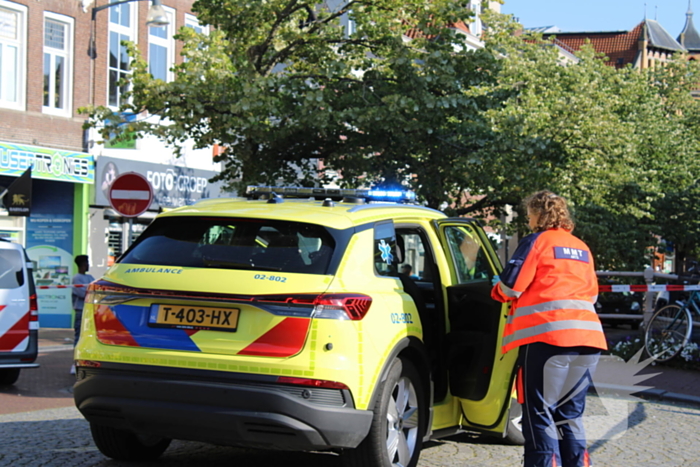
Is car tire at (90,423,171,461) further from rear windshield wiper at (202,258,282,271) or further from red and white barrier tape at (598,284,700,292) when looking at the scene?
red and white barrier tape at (598,284,700,292)

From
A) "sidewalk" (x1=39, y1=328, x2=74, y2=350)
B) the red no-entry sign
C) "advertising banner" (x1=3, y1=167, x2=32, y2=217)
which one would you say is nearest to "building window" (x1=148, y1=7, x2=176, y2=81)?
"advertising banner" (x1=3, y1=167, x2=32, y2=217)

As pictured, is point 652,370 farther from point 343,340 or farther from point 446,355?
point 343,340

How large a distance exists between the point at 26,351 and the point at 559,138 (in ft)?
44.5

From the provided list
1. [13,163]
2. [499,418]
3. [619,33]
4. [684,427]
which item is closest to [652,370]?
[684,427]

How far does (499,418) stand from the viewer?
19.6ft

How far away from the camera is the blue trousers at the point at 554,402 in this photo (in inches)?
207

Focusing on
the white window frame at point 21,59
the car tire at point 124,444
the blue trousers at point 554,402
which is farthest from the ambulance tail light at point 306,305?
the white window frame at point 21,59

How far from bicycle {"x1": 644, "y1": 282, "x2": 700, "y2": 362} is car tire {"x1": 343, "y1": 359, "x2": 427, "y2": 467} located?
321 inches

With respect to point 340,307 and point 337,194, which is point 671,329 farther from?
point 340,307

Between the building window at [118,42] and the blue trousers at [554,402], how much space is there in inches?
715

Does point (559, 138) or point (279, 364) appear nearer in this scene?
point (279, 364)

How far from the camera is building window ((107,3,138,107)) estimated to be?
72.3 ft

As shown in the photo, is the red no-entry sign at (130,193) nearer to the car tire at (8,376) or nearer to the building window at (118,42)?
the car tire at (8,376)

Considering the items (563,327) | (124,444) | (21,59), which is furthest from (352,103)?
(563,327)
